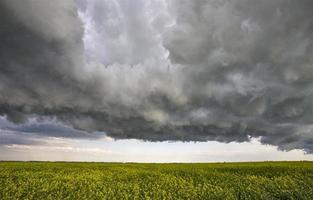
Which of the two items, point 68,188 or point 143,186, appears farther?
point 143,186

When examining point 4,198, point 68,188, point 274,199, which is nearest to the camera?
point 4,198

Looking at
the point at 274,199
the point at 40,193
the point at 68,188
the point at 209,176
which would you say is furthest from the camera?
the point at 209,176

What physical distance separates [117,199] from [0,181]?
43.4 feet

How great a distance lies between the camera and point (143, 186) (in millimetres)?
27719

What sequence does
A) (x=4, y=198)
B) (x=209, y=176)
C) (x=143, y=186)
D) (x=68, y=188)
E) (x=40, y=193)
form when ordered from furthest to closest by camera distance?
(x=209, y=176), (x=143, y=186), (x=68, y=188), (x=40, y=193), (x=4, y=198)

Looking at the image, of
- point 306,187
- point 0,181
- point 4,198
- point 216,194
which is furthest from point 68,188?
point 306,187

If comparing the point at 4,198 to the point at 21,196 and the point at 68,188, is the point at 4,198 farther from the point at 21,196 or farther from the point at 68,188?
the point at 68,188

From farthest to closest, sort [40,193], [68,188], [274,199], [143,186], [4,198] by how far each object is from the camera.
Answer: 1. [143,186]
2. [68,188]
3. [40,193]
4. [274,199]
5. [4,198]

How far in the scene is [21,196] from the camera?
2241cm

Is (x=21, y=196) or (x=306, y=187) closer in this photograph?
(x=21, y=196)

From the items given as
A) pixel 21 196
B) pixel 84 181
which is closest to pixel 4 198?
pixel 21 196

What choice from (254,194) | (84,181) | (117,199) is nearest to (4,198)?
(117,199)

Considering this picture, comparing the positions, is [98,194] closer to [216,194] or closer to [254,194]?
[216,194]

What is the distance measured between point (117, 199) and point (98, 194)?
4.53 feet
